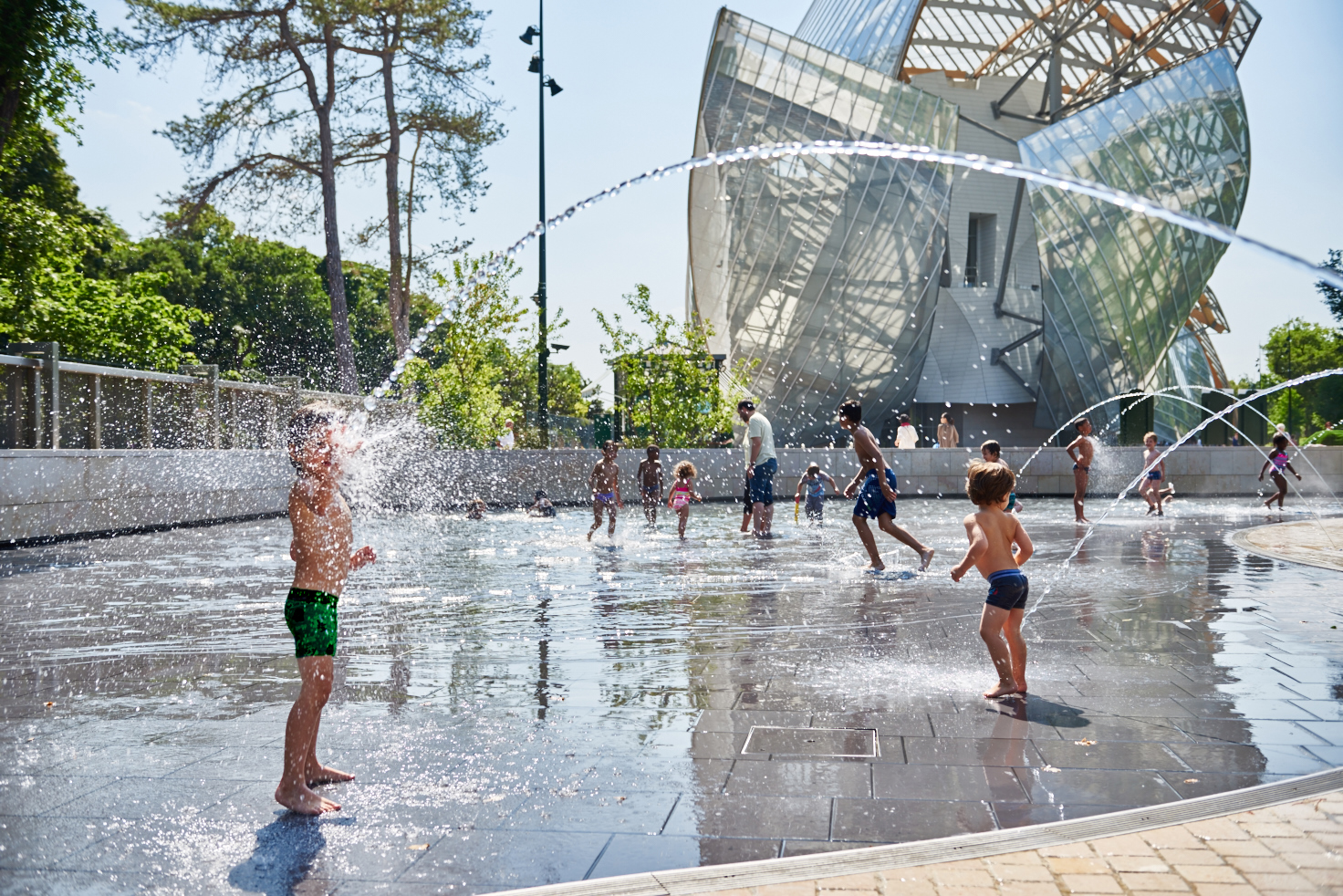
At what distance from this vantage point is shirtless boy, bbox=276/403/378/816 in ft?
12.9

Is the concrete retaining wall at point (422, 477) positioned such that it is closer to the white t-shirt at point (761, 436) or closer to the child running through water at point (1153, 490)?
the child running through water at point (1153, 490)

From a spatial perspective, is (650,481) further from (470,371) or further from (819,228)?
(819,228)

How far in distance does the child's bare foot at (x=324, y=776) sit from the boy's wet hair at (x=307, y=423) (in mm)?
1084

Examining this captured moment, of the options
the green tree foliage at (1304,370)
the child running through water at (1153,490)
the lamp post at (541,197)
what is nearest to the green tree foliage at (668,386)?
the lamp post at (541,197)

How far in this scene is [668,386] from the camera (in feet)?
90.0

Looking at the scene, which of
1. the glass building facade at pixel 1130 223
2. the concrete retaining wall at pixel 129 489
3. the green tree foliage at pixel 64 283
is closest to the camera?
the concrete retaining wall at pixel 129 489

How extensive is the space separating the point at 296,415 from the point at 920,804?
2536 millimetres

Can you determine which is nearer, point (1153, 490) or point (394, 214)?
point (1153, 490)

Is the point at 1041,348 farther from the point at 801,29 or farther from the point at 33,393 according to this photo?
the point at 33,393

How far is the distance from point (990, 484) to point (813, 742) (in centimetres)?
164

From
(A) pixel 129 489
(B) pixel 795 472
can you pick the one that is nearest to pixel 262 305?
(B) pixel 795 472

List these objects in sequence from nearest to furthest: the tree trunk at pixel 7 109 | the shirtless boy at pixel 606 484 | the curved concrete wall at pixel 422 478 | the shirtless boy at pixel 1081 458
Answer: the shirtless boy at pixel 606 484 → the curved concrete wall at pixel 422 478 → the tree trunk at pixel 7 109 → the shirtless boy at pixel 1081 458

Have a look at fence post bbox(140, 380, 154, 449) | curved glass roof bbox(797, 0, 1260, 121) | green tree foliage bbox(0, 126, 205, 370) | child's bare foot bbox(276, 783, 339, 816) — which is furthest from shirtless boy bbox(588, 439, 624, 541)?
curved glass roof bbox(797, 0, 1260, 121)

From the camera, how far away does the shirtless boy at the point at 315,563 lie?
3928 mm
